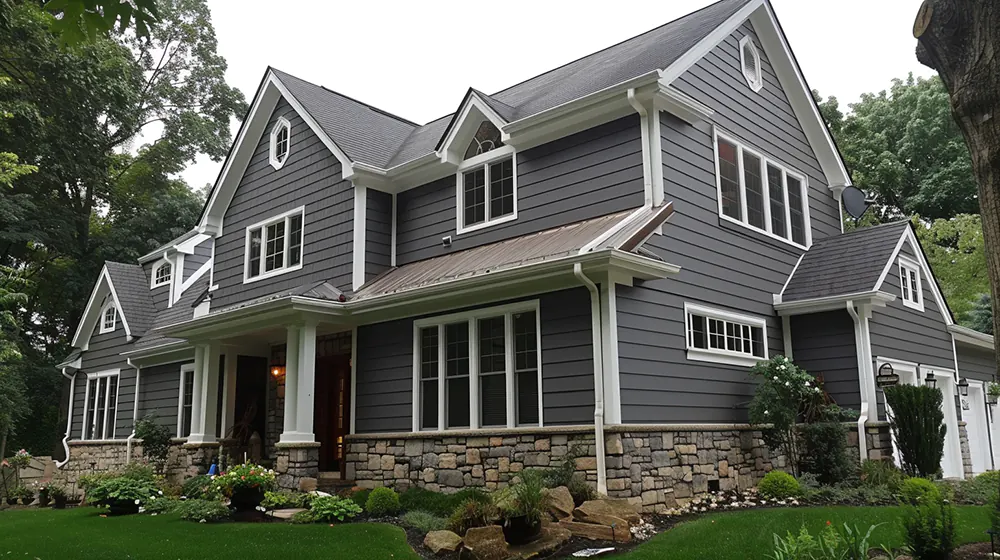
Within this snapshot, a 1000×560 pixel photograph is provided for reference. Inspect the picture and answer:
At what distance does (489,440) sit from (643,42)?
7877 millimetres

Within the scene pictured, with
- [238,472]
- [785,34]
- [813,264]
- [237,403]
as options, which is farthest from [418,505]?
[785,34]

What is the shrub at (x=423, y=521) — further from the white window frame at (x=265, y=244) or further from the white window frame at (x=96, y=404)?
the white window frame at (x=96, y=404)

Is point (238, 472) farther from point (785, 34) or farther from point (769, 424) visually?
point (785, 34)

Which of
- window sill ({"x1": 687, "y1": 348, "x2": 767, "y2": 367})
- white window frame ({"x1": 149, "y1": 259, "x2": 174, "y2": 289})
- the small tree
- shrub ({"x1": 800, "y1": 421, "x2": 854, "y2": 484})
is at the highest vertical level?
white window frame ({"x1": 149, "y1": 259, "x2": 174, "y2": 289})

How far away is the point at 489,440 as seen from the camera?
35.6 ft

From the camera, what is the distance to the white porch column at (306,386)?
1269 cm

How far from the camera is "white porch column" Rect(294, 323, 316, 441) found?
1269cm

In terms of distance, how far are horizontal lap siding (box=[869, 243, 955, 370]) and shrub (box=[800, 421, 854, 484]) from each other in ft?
6.54

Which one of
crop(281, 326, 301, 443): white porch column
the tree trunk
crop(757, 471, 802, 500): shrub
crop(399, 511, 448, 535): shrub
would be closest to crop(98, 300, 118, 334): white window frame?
crop(281, 326, 301, 443): white porch column

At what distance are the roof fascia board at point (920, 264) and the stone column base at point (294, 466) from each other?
955 cm

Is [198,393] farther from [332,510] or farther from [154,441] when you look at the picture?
[332,510]

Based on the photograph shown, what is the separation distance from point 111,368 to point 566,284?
16378 millimetres

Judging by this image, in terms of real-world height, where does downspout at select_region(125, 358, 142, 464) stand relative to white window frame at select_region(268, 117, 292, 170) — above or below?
below

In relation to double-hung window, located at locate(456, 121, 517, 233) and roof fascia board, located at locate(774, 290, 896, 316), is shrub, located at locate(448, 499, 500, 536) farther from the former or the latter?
roof fascia board, located at locate(774, 290, 896, 316)
